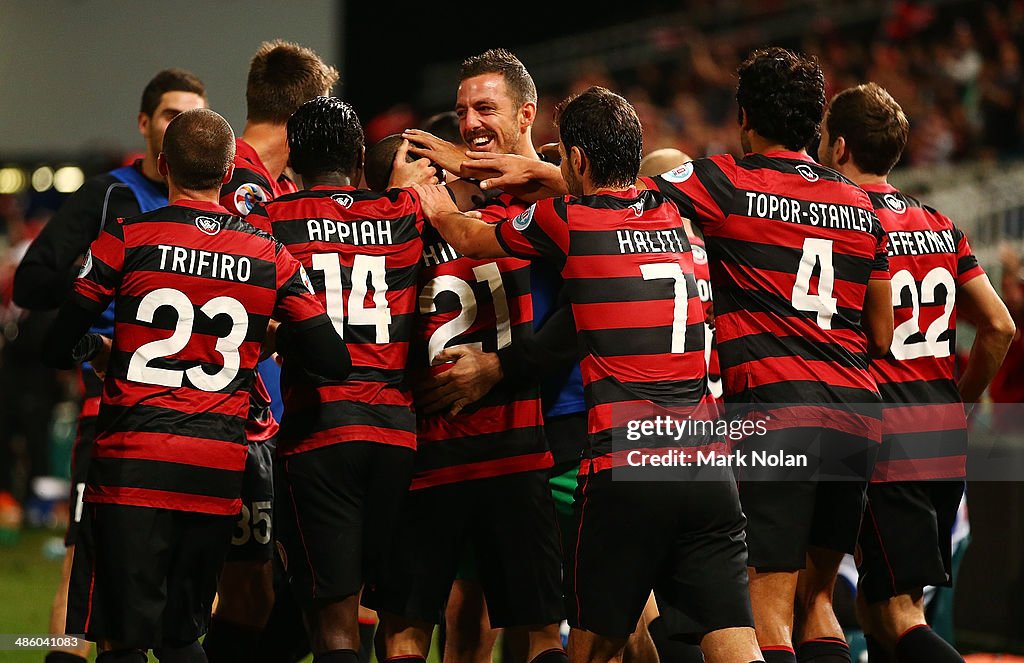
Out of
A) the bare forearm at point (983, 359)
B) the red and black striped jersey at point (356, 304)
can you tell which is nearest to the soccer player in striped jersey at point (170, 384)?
the red and black striped jersey at point (356, 304)

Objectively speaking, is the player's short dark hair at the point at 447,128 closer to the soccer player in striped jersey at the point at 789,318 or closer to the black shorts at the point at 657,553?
the soccer player in striped jersey at the point at 789,318

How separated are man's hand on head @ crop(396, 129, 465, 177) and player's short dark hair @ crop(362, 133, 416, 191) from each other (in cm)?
12

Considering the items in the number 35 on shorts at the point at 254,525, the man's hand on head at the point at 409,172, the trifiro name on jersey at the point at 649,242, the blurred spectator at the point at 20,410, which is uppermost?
the man's hand on head at the point at 409,172

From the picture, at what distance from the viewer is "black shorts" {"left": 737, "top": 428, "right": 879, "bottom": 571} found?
13.8 feet

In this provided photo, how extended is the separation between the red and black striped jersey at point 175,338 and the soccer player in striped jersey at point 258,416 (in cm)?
84

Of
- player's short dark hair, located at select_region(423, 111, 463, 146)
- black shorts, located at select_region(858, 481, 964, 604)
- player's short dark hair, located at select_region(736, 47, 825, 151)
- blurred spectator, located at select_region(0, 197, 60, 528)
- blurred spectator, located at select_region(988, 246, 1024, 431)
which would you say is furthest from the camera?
blurred spectator, located at select_region(0, 197, 60, 528)

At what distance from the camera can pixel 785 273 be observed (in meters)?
4.34

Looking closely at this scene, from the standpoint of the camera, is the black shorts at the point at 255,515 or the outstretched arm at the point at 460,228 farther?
the black shorts at the point at 255,515

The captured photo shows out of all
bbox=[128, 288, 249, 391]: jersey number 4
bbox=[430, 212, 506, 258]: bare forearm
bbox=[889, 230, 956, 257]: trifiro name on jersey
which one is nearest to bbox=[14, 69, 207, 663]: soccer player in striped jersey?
bbox=[128, 288, 249, 391]: jersey number 4

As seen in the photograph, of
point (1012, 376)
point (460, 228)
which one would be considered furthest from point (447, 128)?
point (1012, 376)

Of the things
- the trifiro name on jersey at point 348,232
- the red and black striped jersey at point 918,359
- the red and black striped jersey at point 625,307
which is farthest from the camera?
the red and black striped jersey at point 918,359

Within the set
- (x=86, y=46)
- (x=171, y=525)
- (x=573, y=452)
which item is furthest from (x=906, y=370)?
(x=86, y=46)

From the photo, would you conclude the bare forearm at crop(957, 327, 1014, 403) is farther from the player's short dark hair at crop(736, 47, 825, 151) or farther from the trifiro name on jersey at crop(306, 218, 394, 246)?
the trifiro name on jersey at crop(306, 218, 394, 246)

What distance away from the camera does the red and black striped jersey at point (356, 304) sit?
4242 millimetres
